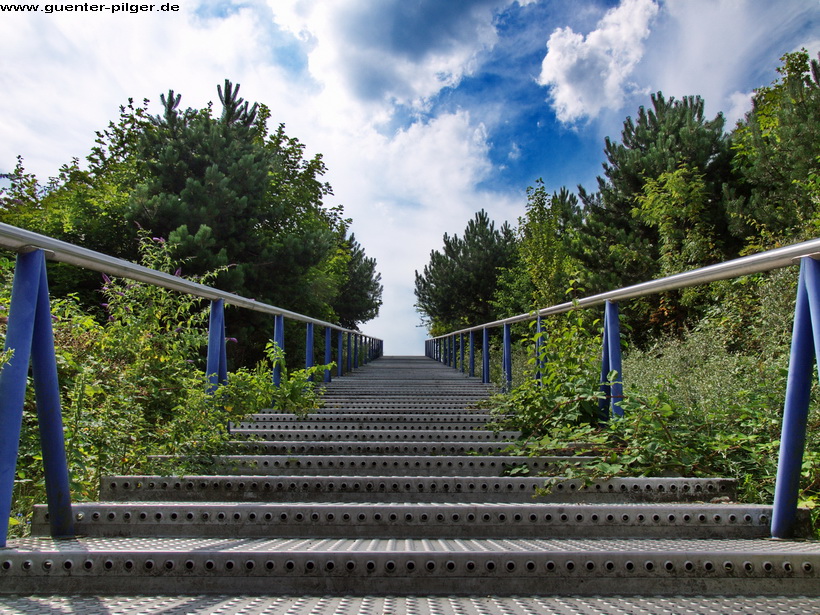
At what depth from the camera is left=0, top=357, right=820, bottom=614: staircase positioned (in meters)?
1.46

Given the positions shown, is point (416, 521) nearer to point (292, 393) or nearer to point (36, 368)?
point (36, 368)

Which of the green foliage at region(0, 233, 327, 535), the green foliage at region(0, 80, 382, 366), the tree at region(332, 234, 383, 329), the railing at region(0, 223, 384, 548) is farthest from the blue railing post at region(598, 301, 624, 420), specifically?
the tree at region(332, 234, 383, 329)

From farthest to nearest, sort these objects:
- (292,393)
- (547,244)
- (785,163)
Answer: (547,244)
(785,163)
(292,393)

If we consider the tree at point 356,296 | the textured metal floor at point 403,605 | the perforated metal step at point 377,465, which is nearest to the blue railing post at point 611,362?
the perforated metal step at point 377,465

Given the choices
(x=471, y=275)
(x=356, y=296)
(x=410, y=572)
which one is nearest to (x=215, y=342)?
(x=410, y=572)

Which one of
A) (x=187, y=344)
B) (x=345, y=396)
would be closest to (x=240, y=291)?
(x=345, y=396)

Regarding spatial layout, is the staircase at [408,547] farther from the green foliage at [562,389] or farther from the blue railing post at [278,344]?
the blue railing post at [278,344]

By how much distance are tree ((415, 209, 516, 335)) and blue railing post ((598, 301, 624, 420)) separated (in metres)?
23.6

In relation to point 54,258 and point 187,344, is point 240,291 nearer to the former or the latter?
point 187,344

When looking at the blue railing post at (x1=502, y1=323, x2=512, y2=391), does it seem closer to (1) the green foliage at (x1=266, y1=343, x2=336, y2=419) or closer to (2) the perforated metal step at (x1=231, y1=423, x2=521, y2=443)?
(1) the green foliage at (x1=266, y1=343, x2=336, y2=419)

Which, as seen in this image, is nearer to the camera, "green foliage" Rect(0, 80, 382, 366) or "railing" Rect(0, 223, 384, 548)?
"railing" Rect(0, 223, 384, 548)

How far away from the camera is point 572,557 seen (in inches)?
60.0

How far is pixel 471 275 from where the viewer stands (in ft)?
92.0

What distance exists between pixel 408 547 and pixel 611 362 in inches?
73.0
